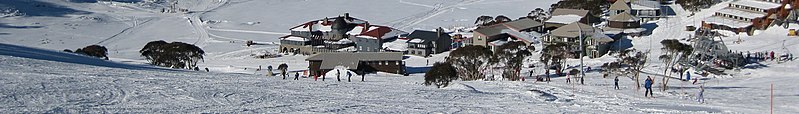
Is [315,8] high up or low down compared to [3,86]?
up

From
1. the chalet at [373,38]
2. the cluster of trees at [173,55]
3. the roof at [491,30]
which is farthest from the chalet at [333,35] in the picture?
the cluster of trees at [173,55]

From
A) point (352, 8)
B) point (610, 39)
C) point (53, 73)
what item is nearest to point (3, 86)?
point (53, 73)

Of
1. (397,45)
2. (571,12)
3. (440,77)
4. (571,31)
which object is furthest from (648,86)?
(571,12)

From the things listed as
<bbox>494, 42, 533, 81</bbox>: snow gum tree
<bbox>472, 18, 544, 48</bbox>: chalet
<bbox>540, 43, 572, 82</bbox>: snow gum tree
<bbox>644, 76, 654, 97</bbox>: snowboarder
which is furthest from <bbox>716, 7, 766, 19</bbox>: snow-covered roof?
<bbox>644, 76, 654, 97</bbox>: snowboarder

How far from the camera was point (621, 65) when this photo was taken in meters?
36.1

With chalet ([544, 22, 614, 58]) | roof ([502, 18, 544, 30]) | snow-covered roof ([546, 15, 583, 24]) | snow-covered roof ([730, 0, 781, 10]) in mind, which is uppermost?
snow-covered roof ([730, 0, 781, 10])

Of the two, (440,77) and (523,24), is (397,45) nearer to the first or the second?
(523,24)

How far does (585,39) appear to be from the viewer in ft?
159

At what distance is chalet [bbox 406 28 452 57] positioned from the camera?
191ft

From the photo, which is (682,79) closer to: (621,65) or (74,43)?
(621,65)

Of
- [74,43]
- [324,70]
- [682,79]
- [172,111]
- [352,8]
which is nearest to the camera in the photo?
[172,111]

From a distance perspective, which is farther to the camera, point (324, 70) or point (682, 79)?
point (324, 70)

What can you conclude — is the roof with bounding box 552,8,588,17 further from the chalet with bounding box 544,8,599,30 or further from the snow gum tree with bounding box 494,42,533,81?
the snow gum tree with bounding box 494,42,533,81

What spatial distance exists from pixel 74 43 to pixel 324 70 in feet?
92.9
